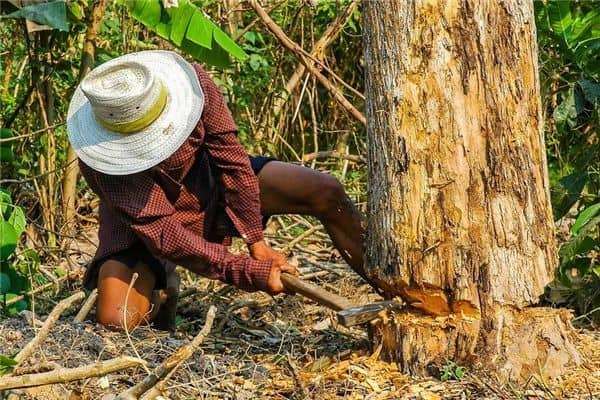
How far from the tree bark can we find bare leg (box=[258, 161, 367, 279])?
5.82 feet

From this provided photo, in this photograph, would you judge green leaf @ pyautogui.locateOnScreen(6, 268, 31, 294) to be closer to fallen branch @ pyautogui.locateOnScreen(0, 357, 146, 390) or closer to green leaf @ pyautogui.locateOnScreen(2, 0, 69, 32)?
green leaf @ pyautogui.locateOnScreen(2, 0, 69, 32)

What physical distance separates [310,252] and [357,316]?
217 centimetres

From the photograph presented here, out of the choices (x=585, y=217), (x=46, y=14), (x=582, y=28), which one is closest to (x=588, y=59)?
(x=582, y=28)

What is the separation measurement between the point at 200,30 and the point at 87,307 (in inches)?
66.3

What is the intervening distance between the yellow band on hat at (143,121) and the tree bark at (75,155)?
6.14ft

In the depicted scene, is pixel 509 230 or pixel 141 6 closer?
pixel 509 230

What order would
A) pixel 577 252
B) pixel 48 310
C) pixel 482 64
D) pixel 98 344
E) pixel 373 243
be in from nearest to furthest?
pixel 482 64, pixel 373 243, pixel 98 344, pixel 577 252, pixel 48 310

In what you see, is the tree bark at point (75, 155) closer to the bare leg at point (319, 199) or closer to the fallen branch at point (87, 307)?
the fallen branch at point (87, 307)

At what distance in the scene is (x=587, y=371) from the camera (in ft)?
10.8

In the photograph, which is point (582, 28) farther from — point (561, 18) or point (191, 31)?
point (191, 31)

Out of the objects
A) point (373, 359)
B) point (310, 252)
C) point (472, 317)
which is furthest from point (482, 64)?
point (310, 252)

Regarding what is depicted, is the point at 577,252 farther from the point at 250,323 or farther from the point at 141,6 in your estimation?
the point at 141,6

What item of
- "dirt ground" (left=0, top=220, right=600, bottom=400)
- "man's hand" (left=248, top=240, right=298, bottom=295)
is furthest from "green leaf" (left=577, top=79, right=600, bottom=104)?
"man's hand" (left=248, top=240, right=298, bottom=295)

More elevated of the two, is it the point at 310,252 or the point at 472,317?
the point at 472,317
